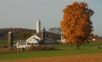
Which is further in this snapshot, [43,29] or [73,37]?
[43,29]

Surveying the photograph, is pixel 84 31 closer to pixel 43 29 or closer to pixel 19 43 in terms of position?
Result: pixel 43 29

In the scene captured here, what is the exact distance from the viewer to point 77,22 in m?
65.0

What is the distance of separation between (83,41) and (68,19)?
7.15m

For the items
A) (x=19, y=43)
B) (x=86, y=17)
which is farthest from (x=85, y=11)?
(x=19, y=43)

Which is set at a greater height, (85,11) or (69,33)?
(85,11)

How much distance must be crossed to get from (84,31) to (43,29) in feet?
154

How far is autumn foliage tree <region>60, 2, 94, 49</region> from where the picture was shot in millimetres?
64438

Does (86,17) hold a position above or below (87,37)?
above

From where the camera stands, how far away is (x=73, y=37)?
65312mm

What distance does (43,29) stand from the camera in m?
110

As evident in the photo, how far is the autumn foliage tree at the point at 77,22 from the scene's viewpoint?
64438 millimetres

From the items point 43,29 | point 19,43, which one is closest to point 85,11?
point 43,29

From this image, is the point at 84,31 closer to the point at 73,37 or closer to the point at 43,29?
the point at 73,37

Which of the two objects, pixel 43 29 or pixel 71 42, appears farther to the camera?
pixel 43 29
